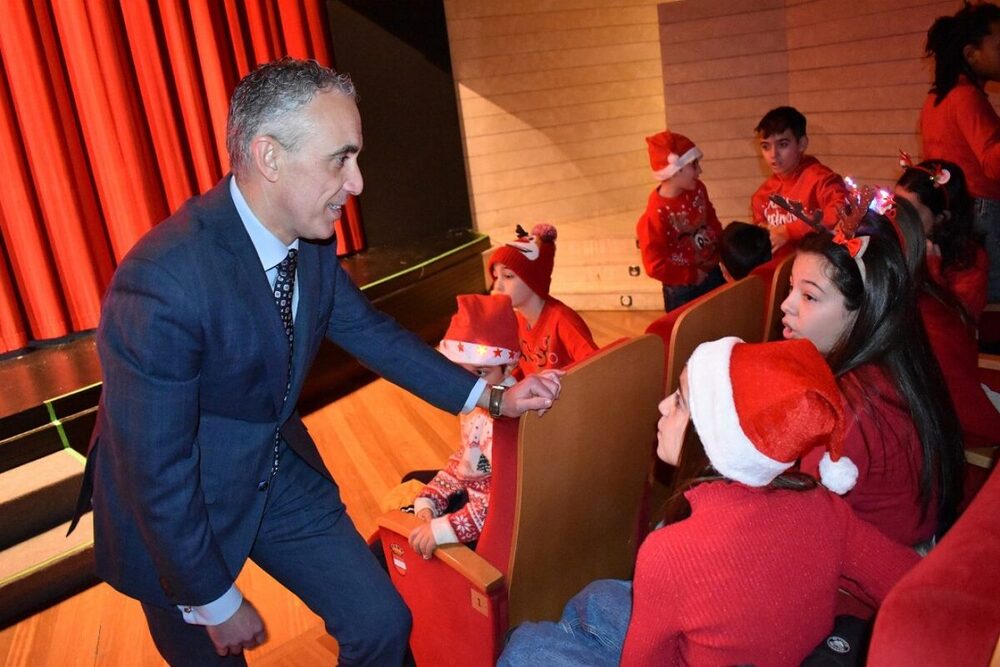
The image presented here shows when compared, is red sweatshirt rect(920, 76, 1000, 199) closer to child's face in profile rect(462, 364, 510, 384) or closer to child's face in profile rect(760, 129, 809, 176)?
child's face in profile rect(760, 129, 809, 176)

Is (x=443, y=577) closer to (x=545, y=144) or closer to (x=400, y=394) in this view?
(x=400, y=394)

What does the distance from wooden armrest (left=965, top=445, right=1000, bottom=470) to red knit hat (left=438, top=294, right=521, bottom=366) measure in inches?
44.9

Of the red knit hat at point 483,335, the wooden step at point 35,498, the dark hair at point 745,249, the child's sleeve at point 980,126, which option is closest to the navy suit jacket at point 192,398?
the red knit hat at point 483,335

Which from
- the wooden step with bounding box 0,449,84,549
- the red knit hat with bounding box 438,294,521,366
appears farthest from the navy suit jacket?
the wooden step with bounding box 0,449,84,549

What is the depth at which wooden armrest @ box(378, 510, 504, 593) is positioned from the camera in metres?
1.69

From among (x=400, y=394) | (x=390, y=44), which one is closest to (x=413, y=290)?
(x=400, y=394)

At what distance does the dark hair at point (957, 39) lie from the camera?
10.6ft

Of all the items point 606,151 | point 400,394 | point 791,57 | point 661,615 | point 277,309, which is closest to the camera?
point 661,615

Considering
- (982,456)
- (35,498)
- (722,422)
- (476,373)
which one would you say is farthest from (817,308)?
(35,498)

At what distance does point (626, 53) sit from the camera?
6922mm

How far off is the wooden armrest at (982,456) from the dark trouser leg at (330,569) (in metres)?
1.36

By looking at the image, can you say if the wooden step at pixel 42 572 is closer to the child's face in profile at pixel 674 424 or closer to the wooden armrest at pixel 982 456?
the child's face in profile at pixel 674 424

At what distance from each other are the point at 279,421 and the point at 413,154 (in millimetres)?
4480

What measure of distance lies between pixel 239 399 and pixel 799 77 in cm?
491
